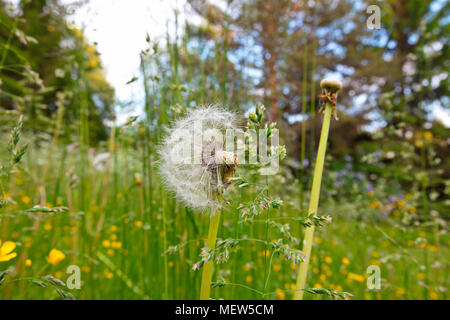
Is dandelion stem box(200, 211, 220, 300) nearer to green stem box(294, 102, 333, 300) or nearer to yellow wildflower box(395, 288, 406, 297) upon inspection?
green stem box(294, 102, 333, 300)

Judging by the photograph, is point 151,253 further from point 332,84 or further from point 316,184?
point 332,84

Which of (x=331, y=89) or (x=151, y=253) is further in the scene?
(x=151, y=253)

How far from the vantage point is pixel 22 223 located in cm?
209

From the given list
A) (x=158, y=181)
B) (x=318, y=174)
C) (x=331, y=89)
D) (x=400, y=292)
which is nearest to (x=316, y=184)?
(x=318, y=174)

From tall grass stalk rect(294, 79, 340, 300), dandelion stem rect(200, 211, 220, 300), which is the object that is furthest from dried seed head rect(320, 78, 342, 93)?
dandelion stem rect(200, 211, 220, 300)

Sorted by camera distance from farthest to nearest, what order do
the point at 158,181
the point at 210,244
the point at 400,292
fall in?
the point at 400,292 < the point at 158,181 < the point at 210,244

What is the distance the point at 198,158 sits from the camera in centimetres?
86

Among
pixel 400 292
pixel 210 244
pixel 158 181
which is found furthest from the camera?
pixel 400 292

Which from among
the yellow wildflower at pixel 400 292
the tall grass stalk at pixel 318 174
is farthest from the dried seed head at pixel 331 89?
the yellow wildflower at pixel 400 292
